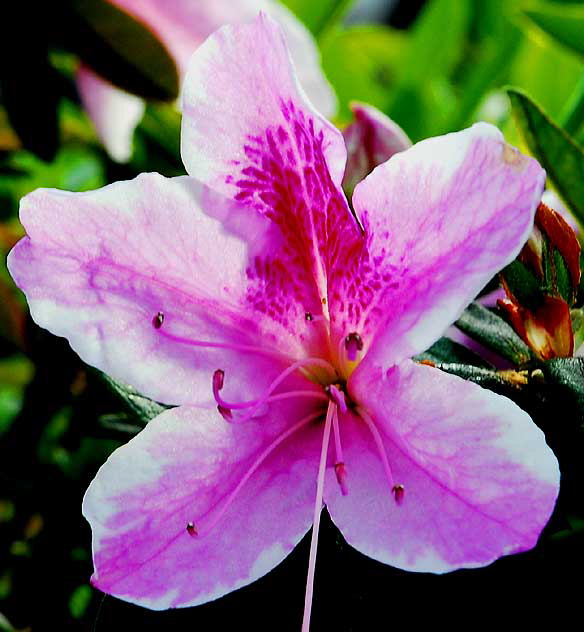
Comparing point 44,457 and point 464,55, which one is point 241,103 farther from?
point 464,55

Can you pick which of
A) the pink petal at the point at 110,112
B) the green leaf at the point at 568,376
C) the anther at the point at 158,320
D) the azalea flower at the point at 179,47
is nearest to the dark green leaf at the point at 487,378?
the green leaf at the point at 568,376

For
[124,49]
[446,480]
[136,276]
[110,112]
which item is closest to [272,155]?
[136,276]

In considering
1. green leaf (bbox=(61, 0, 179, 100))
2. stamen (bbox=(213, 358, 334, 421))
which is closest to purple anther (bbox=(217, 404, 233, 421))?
stamen (bbox=(213, 358, 334, 421))

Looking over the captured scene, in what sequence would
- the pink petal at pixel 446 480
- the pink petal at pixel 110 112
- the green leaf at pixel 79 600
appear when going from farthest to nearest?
the pink petal at pixel 110 112 → the green leaf at pixel 79 600 → the pink petal at pixel 446 480

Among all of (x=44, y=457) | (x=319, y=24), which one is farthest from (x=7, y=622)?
(x=319, y=24)

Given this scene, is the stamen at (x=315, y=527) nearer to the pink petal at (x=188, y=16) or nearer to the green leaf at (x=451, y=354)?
the green leaf at (x=451, y=354)

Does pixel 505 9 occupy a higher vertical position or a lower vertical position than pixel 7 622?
higher
